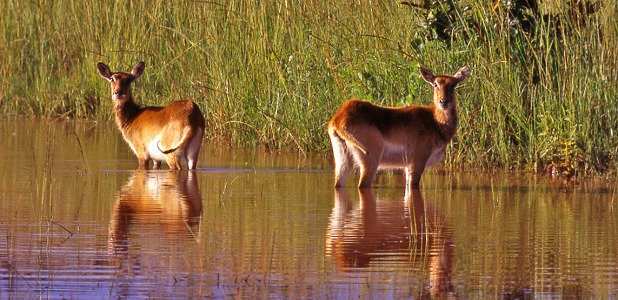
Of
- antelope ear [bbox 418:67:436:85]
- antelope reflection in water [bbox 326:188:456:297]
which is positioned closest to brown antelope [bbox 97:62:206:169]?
antelope ear [bbox 418:67:436:85]

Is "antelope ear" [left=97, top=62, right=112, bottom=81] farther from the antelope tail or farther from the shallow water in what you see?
the antelope tail

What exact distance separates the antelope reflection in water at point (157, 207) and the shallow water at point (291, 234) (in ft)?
0.05

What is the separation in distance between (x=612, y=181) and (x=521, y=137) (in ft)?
3.98

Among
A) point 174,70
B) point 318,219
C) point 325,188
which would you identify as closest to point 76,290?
point 318,219

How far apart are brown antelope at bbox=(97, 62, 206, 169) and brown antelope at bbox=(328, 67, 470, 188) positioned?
1935 mm

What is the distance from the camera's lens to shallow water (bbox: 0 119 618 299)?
6.68m

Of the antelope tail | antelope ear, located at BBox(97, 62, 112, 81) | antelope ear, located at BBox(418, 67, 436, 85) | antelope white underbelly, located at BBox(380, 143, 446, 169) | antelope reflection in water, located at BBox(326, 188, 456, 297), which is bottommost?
antelope reflection in water, located at BBox(326, 188, 456, 297)

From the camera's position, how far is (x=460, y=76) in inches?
452

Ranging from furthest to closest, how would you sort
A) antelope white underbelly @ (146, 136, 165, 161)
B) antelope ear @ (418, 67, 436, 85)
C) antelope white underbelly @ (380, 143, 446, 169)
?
antelope white underbelly @ (146, 136, 165, 161), antelope ear @ (418, 67, 436, 85), antelope white underbelly @ (380, 143, 446, 169)

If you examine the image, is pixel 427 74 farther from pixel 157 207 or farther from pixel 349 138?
pixel 157 207

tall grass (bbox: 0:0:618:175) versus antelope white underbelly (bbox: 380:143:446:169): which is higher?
tall grass (bbox: 0:0:618:175)

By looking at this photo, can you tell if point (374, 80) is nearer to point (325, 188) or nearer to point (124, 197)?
point (325, 188)

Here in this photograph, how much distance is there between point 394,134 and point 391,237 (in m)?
2.94

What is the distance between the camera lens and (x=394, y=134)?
11148 mm
